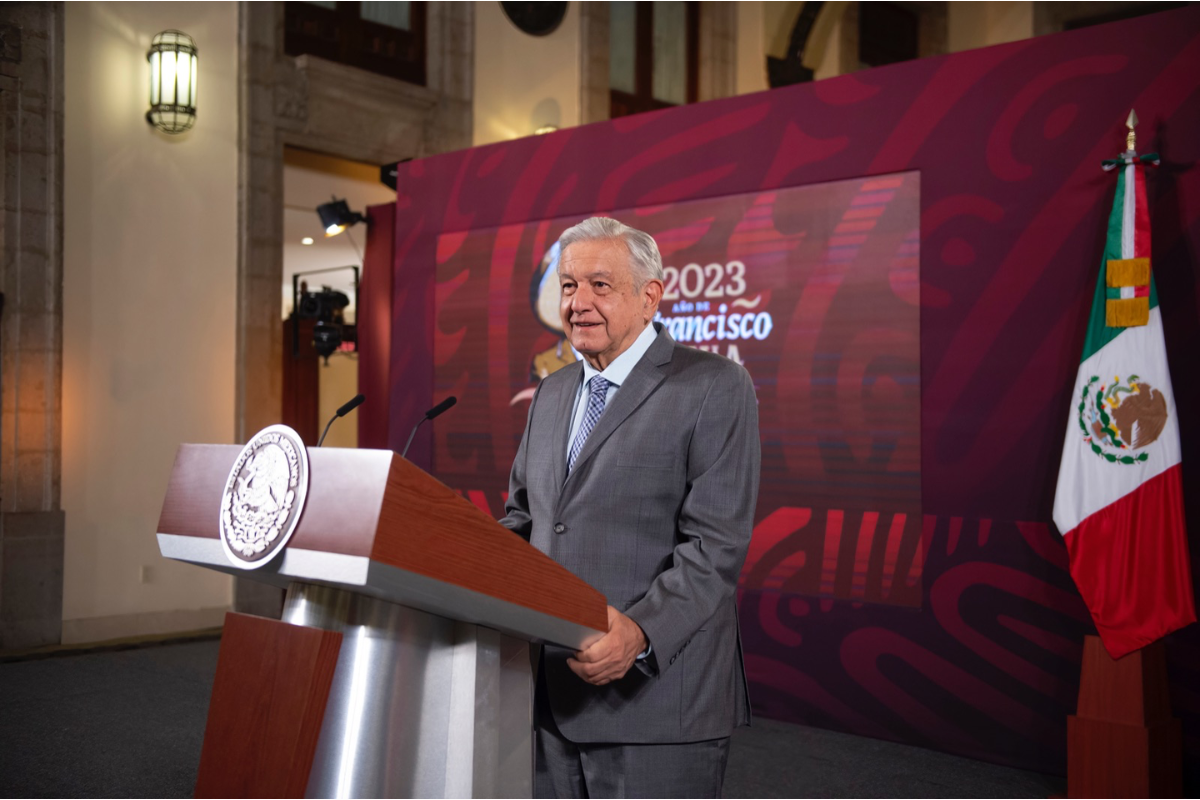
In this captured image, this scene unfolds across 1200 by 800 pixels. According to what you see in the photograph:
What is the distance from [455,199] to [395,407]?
1222 mm

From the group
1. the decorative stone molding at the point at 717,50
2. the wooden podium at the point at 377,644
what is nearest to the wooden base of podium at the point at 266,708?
the wooden podium at the point at 377,644

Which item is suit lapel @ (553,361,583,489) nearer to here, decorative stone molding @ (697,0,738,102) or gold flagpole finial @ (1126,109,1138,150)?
gold flagpole finial @ (1126,109,1138,150)

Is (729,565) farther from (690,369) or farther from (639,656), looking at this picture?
(690,369)

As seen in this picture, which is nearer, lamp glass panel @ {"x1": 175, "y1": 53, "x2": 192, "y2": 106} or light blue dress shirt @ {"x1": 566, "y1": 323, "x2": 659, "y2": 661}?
light blue dress shirt @ {"x1": 566, "y1": 323, "x2": 659, "y2": 661}

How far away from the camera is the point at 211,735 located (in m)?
1.28

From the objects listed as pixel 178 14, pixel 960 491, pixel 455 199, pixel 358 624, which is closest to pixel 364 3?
pixel 178 14

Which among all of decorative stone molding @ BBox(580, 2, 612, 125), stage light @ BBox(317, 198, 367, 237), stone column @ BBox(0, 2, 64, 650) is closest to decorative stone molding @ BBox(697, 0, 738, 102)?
decorative stone molding @ BBox(580, 2, 612, 125)

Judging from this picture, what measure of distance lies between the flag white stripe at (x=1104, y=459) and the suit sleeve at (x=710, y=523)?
2.45 meters

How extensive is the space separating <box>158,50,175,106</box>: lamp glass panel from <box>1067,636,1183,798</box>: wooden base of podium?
579 centimetres

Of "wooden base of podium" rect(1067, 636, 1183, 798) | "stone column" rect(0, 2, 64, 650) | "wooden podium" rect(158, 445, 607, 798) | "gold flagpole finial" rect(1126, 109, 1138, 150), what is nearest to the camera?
"wooden podium" rect(158, 445, 607, 798)

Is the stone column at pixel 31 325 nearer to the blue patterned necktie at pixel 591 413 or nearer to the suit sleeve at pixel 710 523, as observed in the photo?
the blue patterned necktie at pixel 591 413

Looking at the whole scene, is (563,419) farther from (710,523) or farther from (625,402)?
(710,523)

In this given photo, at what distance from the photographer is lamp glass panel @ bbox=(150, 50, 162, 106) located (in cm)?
646

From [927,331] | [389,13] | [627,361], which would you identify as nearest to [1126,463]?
[927,331]
